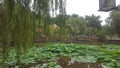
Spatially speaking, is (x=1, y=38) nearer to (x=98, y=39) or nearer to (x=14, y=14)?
(x=14, y=14)

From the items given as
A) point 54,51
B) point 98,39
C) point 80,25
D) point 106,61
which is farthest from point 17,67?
point 80,25

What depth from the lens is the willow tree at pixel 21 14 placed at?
2.54 metres

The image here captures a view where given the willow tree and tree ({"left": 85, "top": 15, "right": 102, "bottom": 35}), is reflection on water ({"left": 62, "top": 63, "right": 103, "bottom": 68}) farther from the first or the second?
tree ({"left": 85, "top": 15, "right": 102, "bottom": 35})

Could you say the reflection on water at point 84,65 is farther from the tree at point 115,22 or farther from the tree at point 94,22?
the tree at point 94,22

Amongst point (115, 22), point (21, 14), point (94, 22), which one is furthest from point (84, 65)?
point (94, 22)

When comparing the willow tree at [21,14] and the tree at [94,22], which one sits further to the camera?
the tree at [94,22]

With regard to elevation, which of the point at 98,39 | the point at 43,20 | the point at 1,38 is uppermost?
the point at 43,20

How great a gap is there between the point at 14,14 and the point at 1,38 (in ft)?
1.04

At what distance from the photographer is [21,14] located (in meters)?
2.94

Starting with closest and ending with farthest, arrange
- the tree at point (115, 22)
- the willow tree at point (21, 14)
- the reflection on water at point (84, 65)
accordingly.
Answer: the willow tree at point (21, 14) → the reflection on water at point (84, 65) → the tree at point (115, 22)

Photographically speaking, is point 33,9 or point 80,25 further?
point 80,25

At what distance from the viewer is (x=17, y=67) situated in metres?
6.15

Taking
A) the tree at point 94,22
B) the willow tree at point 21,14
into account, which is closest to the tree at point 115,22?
the tree at point 94,22

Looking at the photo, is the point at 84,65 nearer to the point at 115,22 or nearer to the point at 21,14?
the point at 21,14
